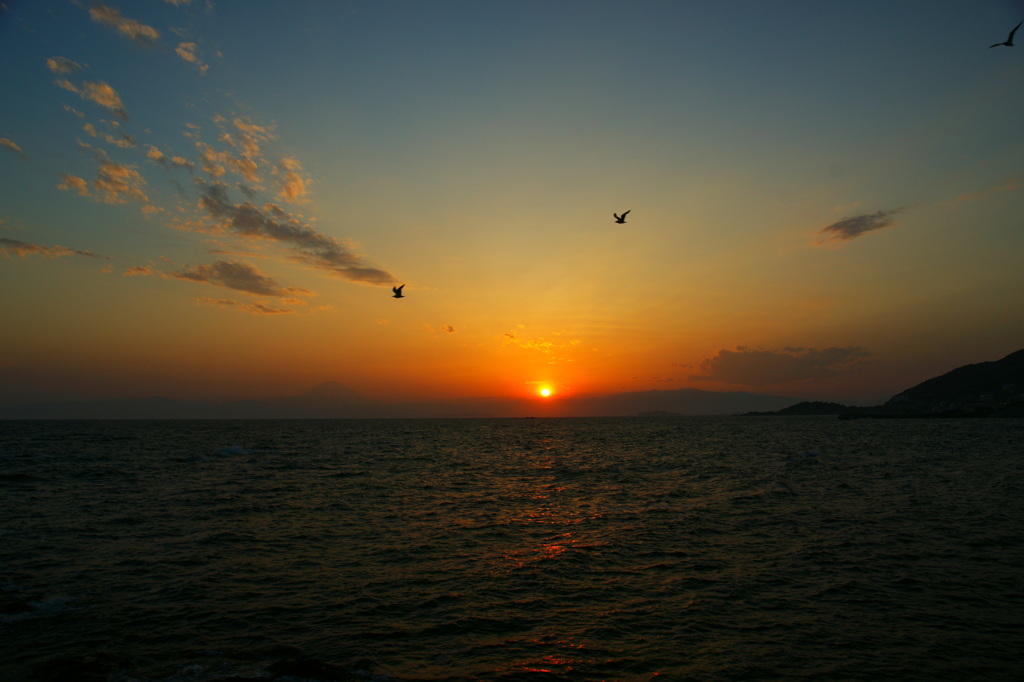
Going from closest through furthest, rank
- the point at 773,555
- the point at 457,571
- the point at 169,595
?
the point at 169,595, the point at 457,571, the point at 773,555

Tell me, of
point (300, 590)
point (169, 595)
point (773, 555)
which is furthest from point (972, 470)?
point (169, 595)

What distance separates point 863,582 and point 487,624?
44.6 ft

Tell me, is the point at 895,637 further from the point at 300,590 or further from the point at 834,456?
the point at 834,456

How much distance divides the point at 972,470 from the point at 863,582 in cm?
4007

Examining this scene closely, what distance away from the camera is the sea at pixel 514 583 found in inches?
520

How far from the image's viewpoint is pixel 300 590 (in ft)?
60.3

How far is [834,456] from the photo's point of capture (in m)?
64.8

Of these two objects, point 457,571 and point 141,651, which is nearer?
point 141,651

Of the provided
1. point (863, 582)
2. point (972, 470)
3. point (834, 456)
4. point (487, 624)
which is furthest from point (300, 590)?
point (834, 456)

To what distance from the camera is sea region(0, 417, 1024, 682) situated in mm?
13195

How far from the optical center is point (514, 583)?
753 inches

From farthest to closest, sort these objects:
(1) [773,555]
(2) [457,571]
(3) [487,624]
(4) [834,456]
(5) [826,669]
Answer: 1. (4) [834,456]
2. (1) [773,555]
3. (2) [457,571]
4. (3) [487,624]
5. (5) [826,669]

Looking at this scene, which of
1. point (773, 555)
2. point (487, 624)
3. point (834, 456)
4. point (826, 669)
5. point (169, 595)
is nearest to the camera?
point (826, 669)

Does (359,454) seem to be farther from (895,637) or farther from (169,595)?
(895,637)
